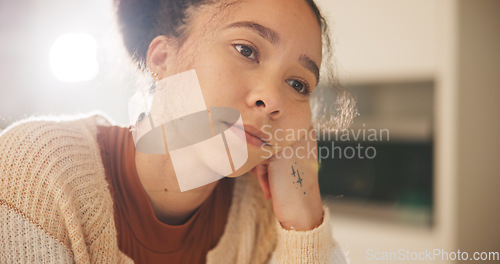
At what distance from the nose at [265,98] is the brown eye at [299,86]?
3 centimetres

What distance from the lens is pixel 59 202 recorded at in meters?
0.35

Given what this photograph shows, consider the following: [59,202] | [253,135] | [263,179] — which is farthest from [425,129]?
[59,202]

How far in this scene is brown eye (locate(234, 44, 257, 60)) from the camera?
0.36 m

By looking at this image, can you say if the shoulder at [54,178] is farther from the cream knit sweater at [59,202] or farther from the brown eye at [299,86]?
the brown eye at [299,86]

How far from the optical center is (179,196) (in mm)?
451

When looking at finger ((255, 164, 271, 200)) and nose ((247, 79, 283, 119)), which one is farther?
finger ((255, 164, 271, 200))

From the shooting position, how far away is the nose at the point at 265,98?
0.36 metres

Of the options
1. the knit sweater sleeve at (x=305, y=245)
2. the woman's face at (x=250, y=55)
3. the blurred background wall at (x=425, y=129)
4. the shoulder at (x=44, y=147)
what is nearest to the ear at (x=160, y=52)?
the woman's face at (x=250, y=55)

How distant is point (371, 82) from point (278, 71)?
89 centimetres

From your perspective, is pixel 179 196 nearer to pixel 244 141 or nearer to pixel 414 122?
pixel 244 141

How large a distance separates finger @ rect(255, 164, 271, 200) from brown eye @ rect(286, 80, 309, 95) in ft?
0.47

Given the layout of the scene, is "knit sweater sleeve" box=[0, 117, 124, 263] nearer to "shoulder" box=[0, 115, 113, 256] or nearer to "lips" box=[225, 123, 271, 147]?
"shoulder" box=[0, 115, 113, 256]

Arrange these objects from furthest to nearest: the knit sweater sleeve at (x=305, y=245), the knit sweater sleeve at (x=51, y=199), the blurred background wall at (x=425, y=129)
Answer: the blurred background wall at (x=425, y=129) < the knit sweater sleeve at (x=305, y=245) < the knit sweater sleeve at (x=51, y=199)

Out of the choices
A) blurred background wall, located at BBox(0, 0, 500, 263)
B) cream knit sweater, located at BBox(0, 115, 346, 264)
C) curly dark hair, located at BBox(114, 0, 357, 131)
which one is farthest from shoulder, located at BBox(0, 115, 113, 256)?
blurred background wall, located at BBox(0, 0, 500, 263)
